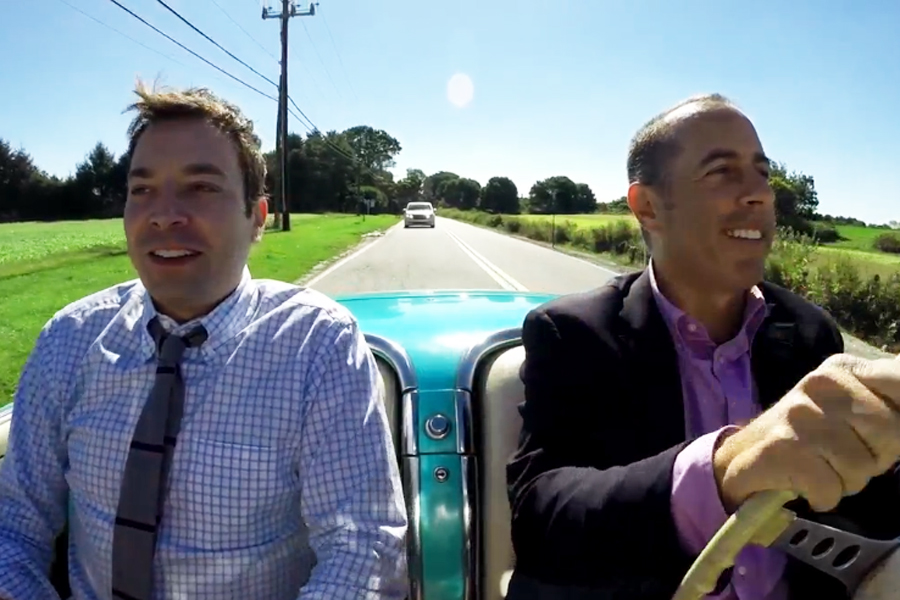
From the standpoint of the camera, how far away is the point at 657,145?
1.91 metres

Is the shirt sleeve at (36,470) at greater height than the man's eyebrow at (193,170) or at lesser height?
lesser

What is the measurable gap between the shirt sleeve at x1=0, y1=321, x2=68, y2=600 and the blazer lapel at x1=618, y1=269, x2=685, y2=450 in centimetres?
138

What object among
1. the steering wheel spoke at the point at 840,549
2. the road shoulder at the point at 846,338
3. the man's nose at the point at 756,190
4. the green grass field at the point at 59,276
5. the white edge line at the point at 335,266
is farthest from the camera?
the white edge line at the point at 335,266

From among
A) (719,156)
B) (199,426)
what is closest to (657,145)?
(719,156)

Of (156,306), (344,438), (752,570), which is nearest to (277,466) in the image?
(344,438)

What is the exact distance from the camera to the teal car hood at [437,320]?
2230 millimetres

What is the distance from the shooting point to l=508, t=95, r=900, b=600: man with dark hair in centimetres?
135

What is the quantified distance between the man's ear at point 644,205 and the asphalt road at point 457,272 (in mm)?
9057

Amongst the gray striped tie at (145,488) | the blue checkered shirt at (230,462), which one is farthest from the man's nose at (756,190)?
the gray striped tie at (145,488)

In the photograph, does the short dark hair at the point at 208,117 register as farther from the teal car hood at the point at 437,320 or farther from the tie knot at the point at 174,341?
the teal car hood at the point at 437,320

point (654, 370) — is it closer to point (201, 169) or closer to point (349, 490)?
point (349, 490)

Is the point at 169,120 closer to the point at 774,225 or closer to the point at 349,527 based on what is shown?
the point at 349,527

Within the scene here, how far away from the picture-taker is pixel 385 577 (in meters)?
1.69

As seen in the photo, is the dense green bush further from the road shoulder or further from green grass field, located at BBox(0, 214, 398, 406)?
green grass field, located at BBox(0, 214, 398, 406)
